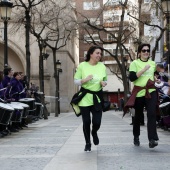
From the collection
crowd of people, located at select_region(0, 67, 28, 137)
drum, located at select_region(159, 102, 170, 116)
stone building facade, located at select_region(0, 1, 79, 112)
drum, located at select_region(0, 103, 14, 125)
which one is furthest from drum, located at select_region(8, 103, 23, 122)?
stone building facade, located at select_region(0, 1, 79, 112)

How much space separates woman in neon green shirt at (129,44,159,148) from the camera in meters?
8.72

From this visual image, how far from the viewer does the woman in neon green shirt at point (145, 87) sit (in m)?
8.72

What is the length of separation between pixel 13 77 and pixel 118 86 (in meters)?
65.4

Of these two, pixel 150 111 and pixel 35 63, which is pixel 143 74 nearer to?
pixel 150 111

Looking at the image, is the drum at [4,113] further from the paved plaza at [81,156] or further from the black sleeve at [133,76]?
the black sleeve at [133,76]

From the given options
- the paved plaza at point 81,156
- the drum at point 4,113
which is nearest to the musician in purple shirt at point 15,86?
the drum at point 4,113

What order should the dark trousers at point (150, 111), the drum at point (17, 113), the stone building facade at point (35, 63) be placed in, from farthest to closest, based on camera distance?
the stone building facade at point (35, 63), the drum at point (17, 113), the dark trousers at point (150, 111)

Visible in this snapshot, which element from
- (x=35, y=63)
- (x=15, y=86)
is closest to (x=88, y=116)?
(x=15, y=86)

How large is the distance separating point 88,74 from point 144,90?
→ 3.53ft

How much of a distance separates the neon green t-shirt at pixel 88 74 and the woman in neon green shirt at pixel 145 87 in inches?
23.8

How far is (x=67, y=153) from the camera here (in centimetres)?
858

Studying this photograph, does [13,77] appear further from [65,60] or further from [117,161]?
[65,60]

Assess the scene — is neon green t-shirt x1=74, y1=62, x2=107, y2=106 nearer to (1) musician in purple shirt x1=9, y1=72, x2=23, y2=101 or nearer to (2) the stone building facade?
(1) musician in purple shirt x1=9, y1=72, x2=23, y2=101

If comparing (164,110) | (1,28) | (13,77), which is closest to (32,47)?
(1,28)
